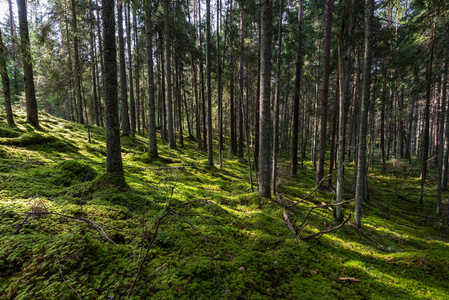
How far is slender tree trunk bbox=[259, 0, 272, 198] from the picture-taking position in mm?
5859

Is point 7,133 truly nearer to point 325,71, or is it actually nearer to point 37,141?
point 37,141

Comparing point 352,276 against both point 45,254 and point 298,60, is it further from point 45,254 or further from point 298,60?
point 298,60

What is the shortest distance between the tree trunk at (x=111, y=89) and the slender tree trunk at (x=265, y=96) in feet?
13.8

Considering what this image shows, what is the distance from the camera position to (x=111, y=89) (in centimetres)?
445

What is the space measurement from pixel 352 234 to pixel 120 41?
1610 centimetres

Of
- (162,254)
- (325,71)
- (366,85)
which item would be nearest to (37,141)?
(162,254)

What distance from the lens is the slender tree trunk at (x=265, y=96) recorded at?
231 inches

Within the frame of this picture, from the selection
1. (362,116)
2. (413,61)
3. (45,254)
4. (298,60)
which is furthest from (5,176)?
(413,61)

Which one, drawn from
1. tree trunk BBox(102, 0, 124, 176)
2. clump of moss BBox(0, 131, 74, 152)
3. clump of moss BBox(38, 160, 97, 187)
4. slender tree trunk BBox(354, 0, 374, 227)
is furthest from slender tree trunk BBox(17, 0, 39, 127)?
slender tree trunk BBox(354, 0, 374, 227)

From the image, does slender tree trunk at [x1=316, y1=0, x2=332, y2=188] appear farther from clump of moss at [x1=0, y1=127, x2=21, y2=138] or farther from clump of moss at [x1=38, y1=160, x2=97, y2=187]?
clump of moss at [x1=0, y1=127, x2=21, y2=138]

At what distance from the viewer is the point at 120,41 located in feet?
40.2

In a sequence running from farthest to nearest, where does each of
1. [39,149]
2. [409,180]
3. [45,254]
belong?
1. [409,180]
2. [39,149]
3. [45,254]

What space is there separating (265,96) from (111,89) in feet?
14.4

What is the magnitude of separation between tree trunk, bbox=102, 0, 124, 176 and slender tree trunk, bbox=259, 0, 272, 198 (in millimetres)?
4200
